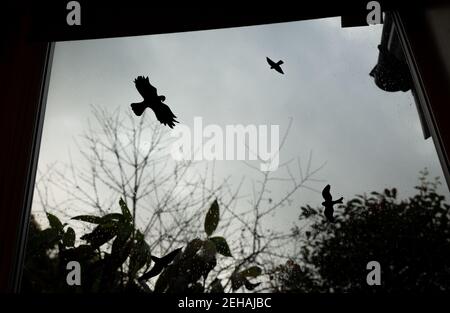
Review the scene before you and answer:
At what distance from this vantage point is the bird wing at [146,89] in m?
1.39

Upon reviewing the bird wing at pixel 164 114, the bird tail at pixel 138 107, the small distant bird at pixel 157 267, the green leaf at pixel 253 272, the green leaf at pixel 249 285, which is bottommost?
Answer: the green leaf at pixel 249 285

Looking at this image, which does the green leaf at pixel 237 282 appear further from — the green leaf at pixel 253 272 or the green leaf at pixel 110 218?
the green leaf at pixel 110 218

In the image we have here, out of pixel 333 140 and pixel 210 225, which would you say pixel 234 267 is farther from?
pixel 333 140

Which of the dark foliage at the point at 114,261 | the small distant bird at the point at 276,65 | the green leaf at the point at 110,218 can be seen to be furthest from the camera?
the small distant bird at the point at 276,65

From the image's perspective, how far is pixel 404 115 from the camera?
1.28 meters

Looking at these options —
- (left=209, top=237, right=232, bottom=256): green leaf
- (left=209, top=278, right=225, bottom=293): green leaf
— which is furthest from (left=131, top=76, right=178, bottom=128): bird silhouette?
(left=209, top=278, right=225, bottom=293): green leaf

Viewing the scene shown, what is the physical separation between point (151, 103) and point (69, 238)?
0.58 m

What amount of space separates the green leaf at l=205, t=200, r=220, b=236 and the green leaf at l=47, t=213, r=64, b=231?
21.0 inches

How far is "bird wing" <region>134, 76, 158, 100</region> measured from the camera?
4.56 ft

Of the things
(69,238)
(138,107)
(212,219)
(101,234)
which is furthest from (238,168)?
(69,238)

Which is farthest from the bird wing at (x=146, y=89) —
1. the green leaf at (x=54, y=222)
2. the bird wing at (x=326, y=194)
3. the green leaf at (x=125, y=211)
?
the bird wing at (x=326, y=194)

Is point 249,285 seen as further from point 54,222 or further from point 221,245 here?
point 54,222
